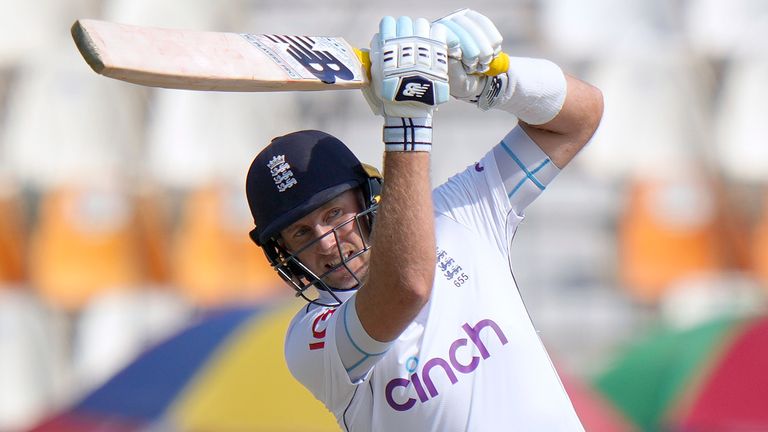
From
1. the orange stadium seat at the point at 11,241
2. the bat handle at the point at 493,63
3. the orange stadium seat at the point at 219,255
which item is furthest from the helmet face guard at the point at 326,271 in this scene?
the orange stadium seat at the point at 11,241

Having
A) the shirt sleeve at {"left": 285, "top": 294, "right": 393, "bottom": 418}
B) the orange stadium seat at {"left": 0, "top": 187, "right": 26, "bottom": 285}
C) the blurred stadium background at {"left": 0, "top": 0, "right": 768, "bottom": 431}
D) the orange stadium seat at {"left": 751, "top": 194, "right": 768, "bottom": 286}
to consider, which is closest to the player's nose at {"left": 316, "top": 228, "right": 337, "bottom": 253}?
the shirt sleeve at {"left": 285, "top": 294, "right": 393, "bottom": 418}

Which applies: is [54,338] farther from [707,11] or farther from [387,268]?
[387,268]

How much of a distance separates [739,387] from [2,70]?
18.1 ft

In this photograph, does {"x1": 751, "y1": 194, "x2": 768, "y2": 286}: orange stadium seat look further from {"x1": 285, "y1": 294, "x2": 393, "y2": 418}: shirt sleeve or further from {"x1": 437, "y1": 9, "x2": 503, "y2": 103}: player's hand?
{"x1": 437, "y1": 9, "x2": 503, "y2": 103}: player's hand

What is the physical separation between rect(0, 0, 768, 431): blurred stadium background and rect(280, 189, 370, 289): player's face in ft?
16.1

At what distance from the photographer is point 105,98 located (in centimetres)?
817

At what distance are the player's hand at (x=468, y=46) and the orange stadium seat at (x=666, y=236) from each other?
5.31 meters

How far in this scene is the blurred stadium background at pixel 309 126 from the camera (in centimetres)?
743

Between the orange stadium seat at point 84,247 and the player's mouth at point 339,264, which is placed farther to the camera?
the orange stadium seat at point 84,247

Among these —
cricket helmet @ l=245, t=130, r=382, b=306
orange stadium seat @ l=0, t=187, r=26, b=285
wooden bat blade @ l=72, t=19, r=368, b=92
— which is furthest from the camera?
orange stadium seat @ l=0, t=187, r=26, b=285

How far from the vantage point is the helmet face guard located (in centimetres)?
232

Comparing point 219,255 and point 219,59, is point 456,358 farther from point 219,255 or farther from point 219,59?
point 219,255

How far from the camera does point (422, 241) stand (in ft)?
6.63

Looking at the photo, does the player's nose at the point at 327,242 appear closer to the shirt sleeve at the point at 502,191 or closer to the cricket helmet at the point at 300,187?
the cricket helmet at the point at 300,187
